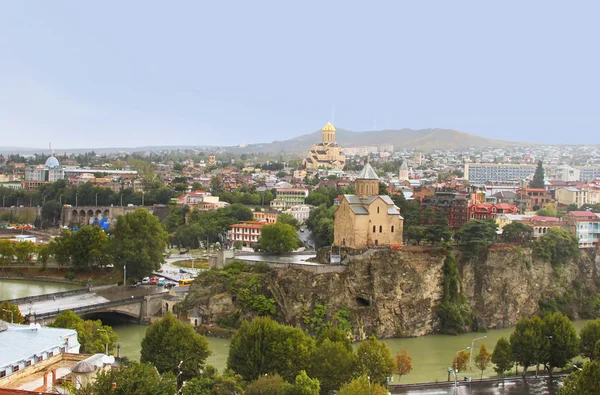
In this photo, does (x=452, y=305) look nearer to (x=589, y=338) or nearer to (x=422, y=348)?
(x=422, y=348)

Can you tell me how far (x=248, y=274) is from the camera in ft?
145

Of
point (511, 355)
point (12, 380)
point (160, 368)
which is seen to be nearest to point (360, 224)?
point (511, 355)

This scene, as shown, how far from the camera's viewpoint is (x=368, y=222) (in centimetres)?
4653

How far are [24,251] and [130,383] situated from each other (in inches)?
1613

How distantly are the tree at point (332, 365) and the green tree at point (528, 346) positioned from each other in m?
7.81

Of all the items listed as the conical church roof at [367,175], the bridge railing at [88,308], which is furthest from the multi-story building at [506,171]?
the bridge railing at [88,308]

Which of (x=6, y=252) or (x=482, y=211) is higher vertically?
(x=482, y=211)

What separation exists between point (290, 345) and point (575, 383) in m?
10.4

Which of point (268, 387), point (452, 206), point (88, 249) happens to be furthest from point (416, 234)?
point (268, 387)

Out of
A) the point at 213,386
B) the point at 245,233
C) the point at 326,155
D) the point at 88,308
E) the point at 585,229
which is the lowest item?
the point at 88,308

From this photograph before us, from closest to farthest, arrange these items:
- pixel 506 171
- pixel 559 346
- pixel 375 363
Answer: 1. pixel 375 363
2. pixel 559 346
3. pixel 506 171

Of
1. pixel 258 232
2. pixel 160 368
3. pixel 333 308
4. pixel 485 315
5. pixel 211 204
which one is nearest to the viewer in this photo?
pixel 160 368

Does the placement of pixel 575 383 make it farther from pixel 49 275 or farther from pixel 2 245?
pixel 2 245

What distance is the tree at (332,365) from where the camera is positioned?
98.0 ft
